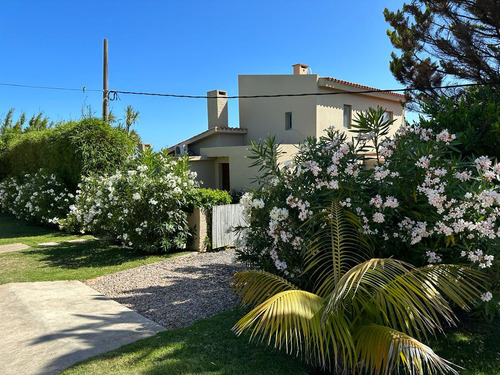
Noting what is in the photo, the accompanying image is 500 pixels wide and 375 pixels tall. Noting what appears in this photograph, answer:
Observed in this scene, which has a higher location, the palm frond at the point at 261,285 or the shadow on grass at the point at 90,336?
the palm frond at the point at 261,285

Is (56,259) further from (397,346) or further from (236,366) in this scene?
(397,346)

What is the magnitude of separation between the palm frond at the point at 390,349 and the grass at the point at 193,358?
0.75 meters

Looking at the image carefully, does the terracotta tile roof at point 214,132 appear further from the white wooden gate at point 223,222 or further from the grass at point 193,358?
the grass at point 193,358

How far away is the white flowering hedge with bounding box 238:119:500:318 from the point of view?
142 inches

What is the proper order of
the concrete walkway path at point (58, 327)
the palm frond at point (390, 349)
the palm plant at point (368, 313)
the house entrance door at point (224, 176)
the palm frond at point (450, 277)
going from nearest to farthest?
1. the palm frond at point (390, 349)
2. the palm plant at point (368, 313)
3. the palm frond at point (450, 277)
4. the concrete walkway path at point (58, 327)
5. the house entrance door at point (224, 176)

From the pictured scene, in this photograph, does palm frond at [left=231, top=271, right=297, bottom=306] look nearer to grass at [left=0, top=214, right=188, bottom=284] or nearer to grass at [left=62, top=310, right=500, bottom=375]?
grass at [left=62, top=310, right=500, bottom=375]

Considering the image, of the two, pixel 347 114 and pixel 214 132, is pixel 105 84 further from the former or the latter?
pixel 347 114

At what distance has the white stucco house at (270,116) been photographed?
17.9m

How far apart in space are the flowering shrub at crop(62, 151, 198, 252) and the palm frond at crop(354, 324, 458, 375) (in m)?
6.14

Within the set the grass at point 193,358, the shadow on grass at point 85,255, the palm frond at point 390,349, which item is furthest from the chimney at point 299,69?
the palm frond at point 390,349

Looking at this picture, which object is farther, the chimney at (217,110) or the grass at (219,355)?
the chimney at (217,110)

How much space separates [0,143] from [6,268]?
13.7 metres

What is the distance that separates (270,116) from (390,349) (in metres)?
17.5

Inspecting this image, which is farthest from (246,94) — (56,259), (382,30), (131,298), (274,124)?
(131,298)
